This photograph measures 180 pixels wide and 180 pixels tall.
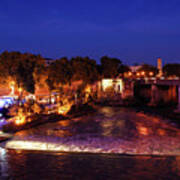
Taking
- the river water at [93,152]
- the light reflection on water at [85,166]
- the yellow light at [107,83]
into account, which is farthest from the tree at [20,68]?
the light reflection on water at [85,166]

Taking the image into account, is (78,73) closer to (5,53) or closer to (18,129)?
(5,53)

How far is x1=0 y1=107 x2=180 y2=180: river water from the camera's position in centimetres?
1153

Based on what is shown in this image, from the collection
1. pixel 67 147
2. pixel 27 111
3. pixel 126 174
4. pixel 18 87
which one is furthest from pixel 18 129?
pixel 18 87

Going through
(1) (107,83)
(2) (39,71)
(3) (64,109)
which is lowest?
(3) (64,109)

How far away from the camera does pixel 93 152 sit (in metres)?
14.5

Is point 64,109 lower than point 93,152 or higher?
higher

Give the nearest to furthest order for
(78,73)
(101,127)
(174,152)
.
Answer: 1. (174,152)
2. (101,127)
3. (78,73)

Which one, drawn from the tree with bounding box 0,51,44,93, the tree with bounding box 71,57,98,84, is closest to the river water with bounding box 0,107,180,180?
the tree with bounding box 0,51,44,93

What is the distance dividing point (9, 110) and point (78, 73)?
23962mm

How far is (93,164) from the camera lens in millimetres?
12586

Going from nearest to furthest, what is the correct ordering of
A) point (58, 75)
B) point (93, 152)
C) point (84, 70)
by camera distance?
1. point (93, 152)
2. point (58, 75)
3. point (84, 70)

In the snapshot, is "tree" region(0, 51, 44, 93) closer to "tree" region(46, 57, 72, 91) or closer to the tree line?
the tree line

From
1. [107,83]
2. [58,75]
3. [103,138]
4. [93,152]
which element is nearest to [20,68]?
[58,75]

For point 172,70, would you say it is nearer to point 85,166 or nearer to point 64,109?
point 64,109
